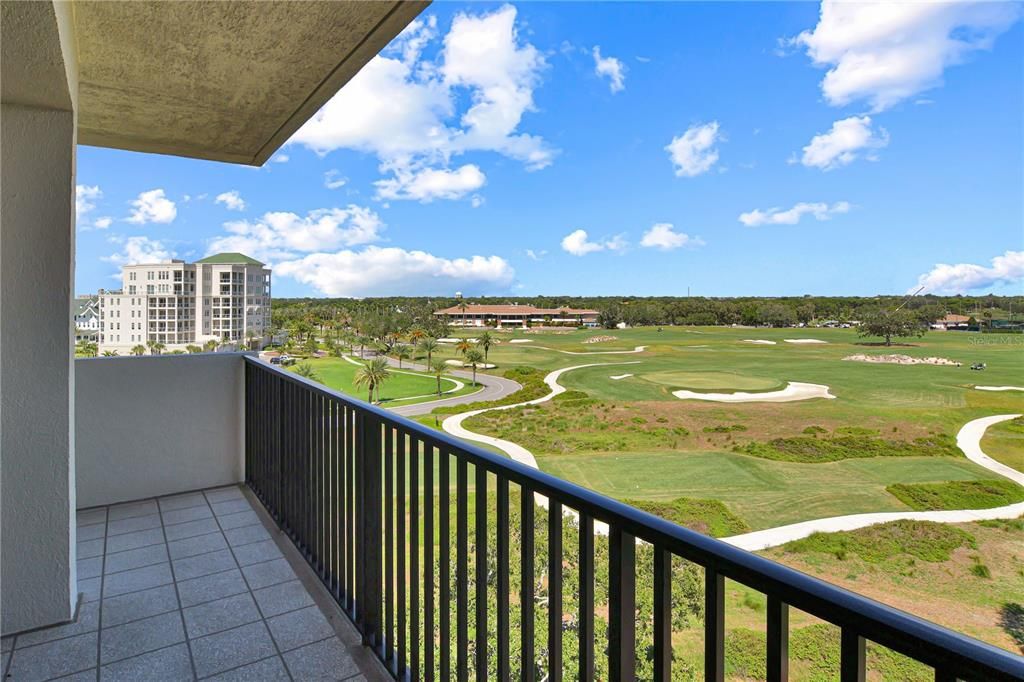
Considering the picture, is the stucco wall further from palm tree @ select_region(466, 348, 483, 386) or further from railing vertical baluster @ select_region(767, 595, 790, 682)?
palm tree @ select_region(466, 348, 483, 386)

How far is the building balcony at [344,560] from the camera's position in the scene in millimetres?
729

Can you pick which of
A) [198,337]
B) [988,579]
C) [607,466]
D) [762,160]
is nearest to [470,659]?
[198,337]

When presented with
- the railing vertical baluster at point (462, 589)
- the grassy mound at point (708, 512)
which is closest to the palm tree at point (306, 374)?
the railing vertical baluster at point (462, 589)

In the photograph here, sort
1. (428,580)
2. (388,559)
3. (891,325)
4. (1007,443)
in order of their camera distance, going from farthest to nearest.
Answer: (1007,443)
(891,325)
(388,559)
(428,580)

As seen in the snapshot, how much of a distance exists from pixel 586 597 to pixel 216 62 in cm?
259

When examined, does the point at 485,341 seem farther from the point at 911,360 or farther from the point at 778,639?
the point at 778,639

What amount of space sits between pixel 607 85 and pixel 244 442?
2599 centimetres

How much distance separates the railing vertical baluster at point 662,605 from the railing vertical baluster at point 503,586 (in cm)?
43

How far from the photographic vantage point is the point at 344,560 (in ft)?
6.44

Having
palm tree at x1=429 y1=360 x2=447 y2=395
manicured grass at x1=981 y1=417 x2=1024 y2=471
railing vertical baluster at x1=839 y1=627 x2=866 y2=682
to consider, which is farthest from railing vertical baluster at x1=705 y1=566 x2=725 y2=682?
manicured grass at x1=981 y1=417 x2=1024 y2=471

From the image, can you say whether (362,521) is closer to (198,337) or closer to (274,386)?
(274,386)

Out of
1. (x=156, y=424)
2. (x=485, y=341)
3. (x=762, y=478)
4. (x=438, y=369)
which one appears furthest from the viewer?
(x=485, y=341)

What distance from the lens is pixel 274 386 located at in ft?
9.02

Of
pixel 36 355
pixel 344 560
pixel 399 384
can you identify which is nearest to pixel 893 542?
pixel 399 384
